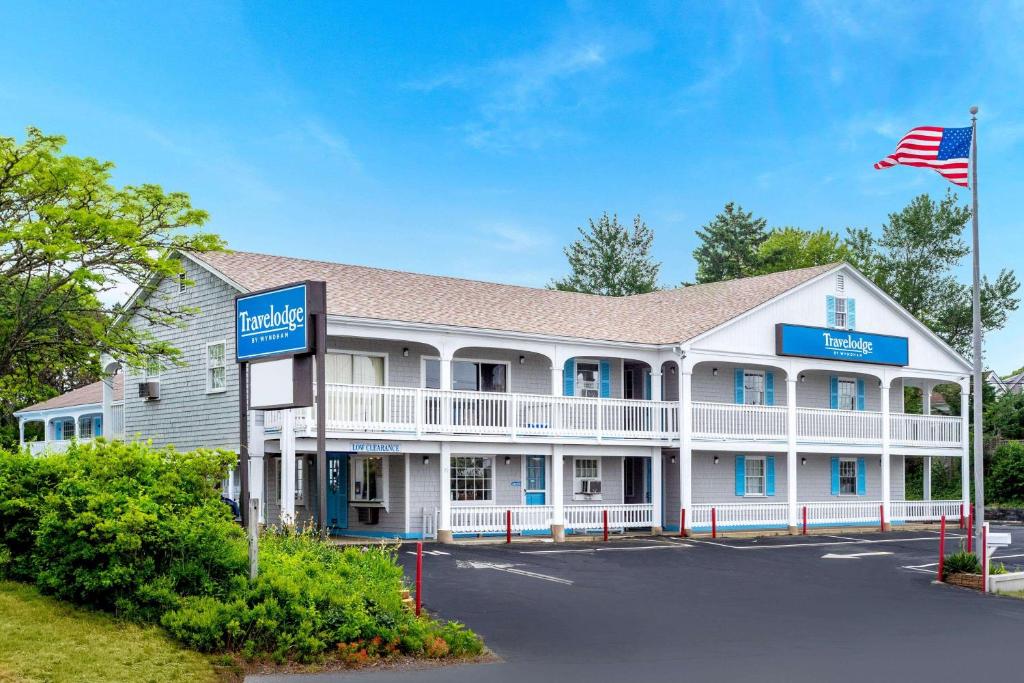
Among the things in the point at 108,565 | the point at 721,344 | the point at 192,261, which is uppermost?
the point at 192,261

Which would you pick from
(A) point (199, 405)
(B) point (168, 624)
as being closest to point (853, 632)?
(B) point (168, 624)

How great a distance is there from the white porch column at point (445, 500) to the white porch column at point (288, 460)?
423 centimetres

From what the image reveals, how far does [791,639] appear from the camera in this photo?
51.4 feet

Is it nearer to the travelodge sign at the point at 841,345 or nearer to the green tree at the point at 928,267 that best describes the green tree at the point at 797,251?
the green tree at the point at 928,267

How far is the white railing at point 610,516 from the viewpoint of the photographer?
30406 millimetres

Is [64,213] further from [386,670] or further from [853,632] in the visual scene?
[853,632]

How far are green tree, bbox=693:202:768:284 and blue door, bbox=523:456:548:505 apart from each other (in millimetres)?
40576

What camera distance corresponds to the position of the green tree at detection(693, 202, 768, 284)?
70250 millimetres

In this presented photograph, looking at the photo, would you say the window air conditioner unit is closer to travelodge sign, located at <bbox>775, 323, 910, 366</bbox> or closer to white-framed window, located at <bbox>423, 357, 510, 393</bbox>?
white-framed window, located at <bbox>423, 357, 510, 393</bbox>

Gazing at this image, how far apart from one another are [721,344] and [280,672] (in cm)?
2270

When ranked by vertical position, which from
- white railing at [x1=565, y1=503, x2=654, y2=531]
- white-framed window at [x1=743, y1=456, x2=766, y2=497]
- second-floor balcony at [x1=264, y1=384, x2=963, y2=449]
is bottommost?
white railing at [x1=565, y1=503, x2=654, y2=531]

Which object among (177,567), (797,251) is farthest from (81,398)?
(797,251)

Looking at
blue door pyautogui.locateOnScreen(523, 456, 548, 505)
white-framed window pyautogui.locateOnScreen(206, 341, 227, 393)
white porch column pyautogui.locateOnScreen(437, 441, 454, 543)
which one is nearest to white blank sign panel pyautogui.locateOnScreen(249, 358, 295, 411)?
white porch column pyautogui.locateOnScreen(437, 441, 454, 543)

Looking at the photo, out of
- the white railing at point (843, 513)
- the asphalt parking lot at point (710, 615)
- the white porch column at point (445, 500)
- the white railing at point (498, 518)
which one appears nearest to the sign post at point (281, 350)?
the asphalt parking lot at point (710, 615)
